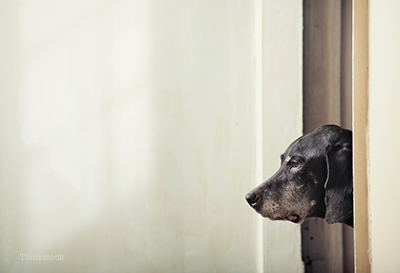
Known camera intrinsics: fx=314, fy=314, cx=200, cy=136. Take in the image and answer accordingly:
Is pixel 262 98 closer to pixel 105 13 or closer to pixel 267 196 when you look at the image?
pixel 267 196

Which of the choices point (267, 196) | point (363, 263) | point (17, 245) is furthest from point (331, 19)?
point (17, 245)

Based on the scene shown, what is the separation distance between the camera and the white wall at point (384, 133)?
636 mm

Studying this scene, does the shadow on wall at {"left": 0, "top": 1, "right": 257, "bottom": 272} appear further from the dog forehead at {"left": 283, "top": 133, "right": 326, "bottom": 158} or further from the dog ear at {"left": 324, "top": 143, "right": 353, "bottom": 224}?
the dog ear at {"left": 324, "top": 143, "right": 353, "bottom": 224}

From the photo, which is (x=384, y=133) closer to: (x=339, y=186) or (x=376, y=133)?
(x=376, y=133)

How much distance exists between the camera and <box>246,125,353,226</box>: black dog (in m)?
0.87

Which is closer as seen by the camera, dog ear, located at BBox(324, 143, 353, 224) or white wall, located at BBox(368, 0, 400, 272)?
white wall, located at BBox(368, 0, 400, 272)

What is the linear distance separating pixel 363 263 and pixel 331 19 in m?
1.45

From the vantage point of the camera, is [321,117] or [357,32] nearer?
[357,32]

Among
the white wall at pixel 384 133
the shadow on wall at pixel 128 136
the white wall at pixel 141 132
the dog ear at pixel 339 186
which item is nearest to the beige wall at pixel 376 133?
the white wall at pixel 384 133

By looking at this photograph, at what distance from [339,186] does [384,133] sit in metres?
0.25

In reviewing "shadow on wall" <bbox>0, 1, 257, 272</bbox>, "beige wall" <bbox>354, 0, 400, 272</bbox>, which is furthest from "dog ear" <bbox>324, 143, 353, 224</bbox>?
"shadow on wall" <bbox>0, 1, 257, 272</bbox>

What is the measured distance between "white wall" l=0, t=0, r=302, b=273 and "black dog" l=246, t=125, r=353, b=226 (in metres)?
0.74

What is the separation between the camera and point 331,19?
5.74 ft

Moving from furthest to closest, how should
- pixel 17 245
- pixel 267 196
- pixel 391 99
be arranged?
1. pixel 17 245
2. pixel 267 196
3. pixel 391 99
